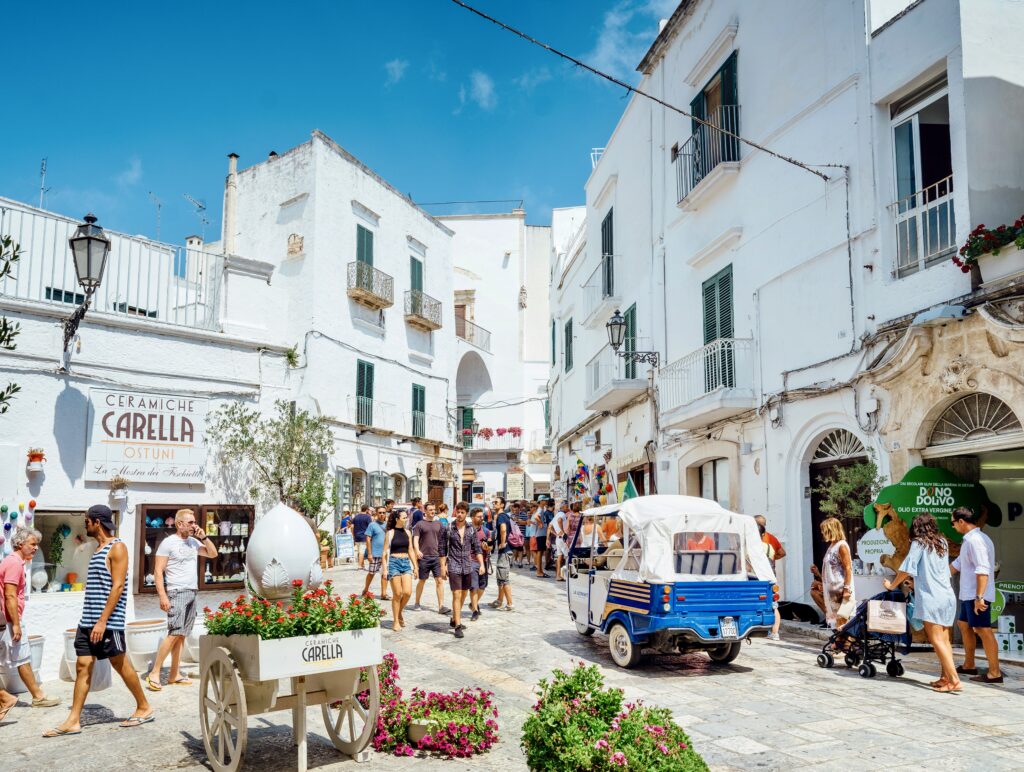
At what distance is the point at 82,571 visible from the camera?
40.8 feet

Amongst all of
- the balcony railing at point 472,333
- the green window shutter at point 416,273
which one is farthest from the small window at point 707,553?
the balcony railing at point 472,333

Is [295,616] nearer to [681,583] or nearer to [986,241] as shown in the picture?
[681,583]

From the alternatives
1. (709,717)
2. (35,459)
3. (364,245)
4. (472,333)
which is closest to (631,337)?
(364,245)

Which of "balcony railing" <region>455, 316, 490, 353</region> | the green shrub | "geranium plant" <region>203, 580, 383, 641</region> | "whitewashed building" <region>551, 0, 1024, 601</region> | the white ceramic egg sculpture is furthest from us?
"balcony railing" <region>455, 316, 490, 353</region>

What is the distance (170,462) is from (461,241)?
93.5 ft

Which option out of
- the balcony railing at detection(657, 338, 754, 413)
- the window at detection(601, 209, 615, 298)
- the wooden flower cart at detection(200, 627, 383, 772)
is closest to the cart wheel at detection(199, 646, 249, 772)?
the wooden flower cart at detection(200, 627, 383, 772)

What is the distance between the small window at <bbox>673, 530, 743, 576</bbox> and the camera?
9.80m

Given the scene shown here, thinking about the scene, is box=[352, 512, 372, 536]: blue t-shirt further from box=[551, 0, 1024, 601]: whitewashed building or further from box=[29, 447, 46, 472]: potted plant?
box=[29, 447, 46, 472]: potted plant

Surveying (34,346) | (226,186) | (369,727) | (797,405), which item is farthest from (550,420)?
(369,727)

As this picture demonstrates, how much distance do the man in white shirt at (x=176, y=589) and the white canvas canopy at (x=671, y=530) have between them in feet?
14.9

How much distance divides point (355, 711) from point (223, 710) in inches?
38.6

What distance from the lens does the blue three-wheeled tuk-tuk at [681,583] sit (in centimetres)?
922

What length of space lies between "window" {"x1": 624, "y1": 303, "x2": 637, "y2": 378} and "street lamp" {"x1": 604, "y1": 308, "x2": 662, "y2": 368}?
0.20 m

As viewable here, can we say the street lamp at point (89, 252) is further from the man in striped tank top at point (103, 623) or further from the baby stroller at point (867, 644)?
the baby stroller at point (867, 644)
